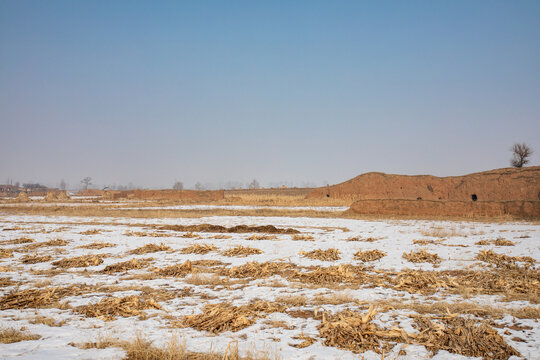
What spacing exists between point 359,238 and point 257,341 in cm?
1037

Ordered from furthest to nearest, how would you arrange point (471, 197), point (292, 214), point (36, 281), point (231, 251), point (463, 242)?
point (471, 197), point (292, 214), point (463, 242), point (231, 251), point (36, 281)

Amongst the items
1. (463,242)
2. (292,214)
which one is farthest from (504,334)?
(292,214)

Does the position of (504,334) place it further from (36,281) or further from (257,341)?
(36,281)

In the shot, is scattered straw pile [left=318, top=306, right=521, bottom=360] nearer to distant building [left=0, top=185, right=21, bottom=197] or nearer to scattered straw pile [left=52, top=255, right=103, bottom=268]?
scattered straw pile [left=52, top=255, right=103, bottom=268]

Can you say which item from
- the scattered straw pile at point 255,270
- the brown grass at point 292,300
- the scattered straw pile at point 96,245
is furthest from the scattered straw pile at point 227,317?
the scattered straw pile at point 96,245

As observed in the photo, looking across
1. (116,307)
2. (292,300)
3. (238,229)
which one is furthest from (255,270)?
(238,229)

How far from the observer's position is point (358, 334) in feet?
14.1

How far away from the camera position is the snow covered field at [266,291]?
14.0 feet

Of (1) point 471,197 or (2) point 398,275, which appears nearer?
(2) point 398,275

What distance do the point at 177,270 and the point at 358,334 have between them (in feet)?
17.7

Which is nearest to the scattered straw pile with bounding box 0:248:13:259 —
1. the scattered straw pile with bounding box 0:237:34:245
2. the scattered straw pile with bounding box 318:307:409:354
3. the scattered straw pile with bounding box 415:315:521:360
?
the scattered straw pile with bounding box 0:237:34:245

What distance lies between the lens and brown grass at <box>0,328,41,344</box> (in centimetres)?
423

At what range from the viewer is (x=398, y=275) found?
7.57 m

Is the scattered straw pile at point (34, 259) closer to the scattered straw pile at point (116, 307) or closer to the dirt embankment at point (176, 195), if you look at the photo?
the scattered straw pile at point (116, 307)
